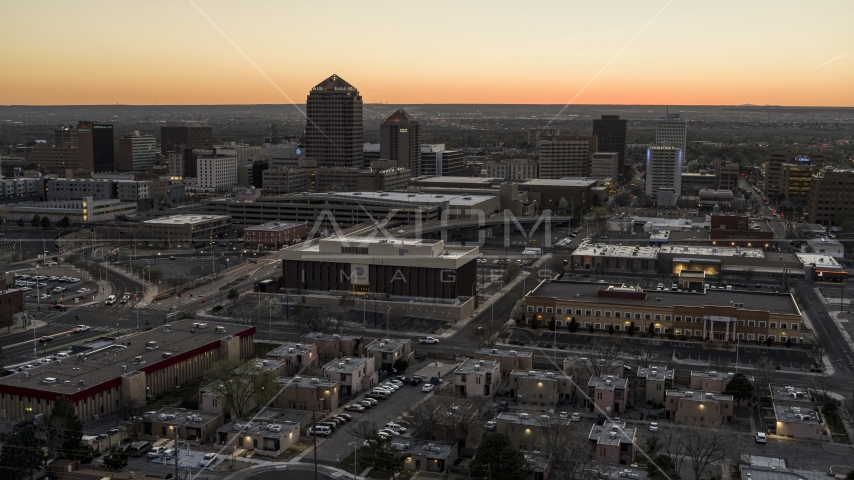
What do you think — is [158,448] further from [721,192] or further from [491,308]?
[721,192]

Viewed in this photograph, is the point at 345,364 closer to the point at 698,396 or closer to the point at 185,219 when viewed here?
the point at 698,396

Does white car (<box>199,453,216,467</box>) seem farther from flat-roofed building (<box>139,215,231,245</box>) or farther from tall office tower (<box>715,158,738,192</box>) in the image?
tall office tower (<box>715,158,738,192</box>)

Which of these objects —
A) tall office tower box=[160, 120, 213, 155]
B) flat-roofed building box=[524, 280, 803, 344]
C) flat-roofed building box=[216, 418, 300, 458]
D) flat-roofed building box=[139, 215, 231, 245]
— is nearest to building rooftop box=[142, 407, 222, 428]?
flat-roofed building box=[216, 418, 300, 458]

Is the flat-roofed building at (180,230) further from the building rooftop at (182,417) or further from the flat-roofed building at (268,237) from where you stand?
the building rooftop at (182,417)

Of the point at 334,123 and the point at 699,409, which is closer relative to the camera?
the point at 699,409

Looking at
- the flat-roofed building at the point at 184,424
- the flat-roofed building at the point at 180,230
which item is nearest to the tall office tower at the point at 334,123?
the flat-roofed building at the point at 180,230

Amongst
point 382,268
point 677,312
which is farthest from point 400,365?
point 677,312

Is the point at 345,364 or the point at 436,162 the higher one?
the point at 436,162
